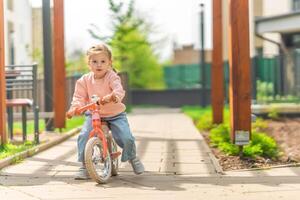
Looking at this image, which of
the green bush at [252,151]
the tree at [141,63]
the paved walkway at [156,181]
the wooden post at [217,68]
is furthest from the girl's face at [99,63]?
the tree at [141,63]

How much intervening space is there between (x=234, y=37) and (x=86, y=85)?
230 centimetres

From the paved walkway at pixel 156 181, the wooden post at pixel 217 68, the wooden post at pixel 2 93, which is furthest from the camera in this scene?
the wooden post at pixel 217 68

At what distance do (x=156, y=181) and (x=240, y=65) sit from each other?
230 centimetres

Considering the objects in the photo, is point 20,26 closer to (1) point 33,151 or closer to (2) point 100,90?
(1) point 33,151

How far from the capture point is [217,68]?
14.3m

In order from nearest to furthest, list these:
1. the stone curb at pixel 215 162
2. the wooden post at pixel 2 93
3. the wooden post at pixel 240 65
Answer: the stone curb at pixel 215 162, the wooden post at pixel 240 65, the wooden post at pixel 2 93

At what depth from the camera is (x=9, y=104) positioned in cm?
1112

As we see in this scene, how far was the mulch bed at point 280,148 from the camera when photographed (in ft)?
27.6

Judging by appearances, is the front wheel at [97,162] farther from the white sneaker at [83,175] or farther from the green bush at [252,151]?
the green bush at [252,151]

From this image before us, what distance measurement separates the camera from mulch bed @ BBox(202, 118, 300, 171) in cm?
840

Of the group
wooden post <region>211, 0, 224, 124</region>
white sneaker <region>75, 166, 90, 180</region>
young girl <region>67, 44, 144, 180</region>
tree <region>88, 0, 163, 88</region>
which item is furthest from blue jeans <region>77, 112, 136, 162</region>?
tree <region>88, 0, 163, 88</region>

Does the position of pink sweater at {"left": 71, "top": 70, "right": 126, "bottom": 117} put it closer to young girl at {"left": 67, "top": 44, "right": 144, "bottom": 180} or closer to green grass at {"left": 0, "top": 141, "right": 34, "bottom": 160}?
young girl at {"left": 67, "top": 44, "right": 144, "bottom": 180}

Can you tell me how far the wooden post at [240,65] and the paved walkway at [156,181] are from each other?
0.65 meters

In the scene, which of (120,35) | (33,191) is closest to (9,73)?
(33,191)
